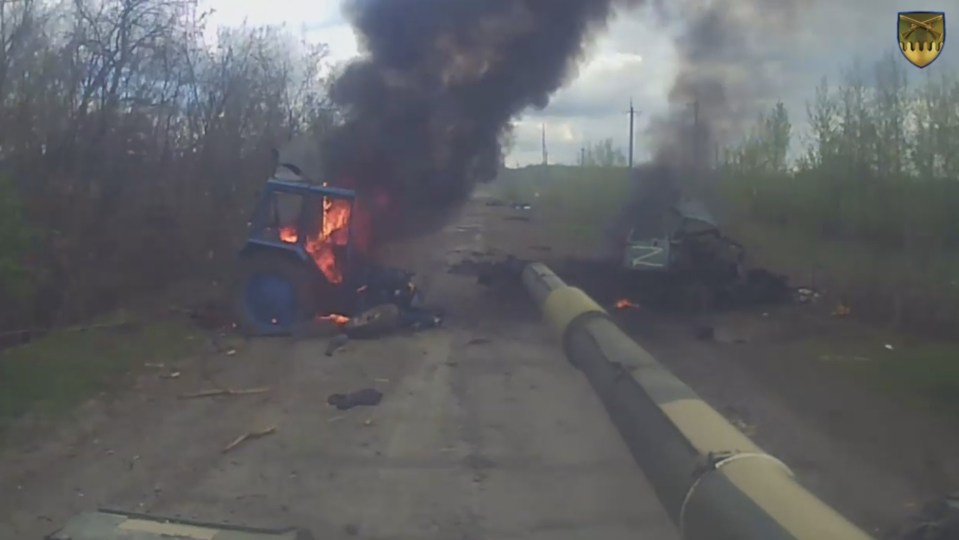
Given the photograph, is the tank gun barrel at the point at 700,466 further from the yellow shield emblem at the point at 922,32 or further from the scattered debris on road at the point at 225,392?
the yellow shield emblem at the point at 922,32

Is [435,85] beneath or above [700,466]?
above

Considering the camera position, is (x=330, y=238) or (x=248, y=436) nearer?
(x=248, y=436)

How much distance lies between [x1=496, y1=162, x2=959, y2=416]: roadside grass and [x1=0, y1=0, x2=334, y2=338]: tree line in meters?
6.68

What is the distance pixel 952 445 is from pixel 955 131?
17.3 m

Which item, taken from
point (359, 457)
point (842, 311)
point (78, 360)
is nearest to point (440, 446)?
point (359, 457)

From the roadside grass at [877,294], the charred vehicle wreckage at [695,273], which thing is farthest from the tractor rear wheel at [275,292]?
the roadside grass at [877,294]

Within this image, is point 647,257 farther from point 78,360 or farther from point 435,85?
point 78,360

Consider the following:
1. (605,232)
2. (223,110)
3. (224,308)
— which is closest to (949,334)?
(224,308)

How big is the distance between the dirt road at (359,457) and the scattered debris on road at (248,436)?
9 cm

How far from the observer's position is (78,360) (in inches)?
545

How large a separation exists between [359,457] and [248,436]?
4.46ft

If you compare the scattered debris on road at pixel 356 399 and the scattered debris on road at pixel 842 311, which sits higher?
the scattered debris on road at pixel 356 399

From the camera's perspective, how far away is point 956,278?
885 inches

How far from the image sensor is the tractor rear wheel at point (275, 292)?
17.1m
